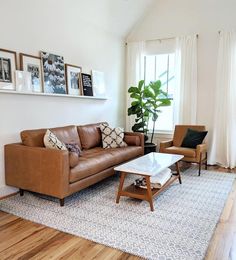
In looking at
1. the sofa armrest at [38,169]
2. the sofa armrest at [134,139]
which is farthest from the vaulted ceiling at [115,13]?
the sofa armrest at [38,169]

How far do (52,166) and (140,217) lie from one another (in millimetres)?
1107

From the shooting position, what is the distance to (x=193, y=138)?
4.58m

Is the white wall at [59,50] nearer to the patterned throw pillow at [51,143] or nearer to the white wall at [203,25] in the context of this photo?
the patterned throw pillow at [51,143]

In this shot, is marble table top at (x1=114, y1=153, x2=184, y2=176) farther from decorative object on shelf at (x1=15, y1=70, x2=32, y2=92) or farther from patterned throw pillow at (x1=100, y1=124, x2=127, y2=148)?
decorative object on shelf at (x1=15, y1=70, x2=32, y2=92)

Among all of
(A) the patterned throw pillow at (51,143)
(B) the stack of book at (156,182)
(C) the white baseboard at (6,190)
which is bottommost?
(C) the white baseboard at (6,190)

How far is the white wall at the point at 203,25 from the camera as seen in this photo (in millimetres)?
4762

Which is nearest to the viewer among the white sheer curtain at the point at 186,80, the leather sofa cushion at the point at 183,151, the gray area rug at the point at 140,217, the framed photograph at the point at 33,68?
the gray area rug at the point at 140,217

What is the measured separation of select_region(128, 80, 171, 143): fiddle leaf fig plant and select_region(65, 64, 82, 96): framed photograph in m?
1.22

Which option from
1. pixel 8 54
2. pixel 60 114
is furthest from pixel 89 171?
pixel 8 54

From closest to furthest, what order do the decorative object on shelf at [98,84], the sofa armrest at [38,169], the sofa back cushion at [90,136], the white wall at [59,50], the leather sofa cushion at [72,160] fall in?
the sofa armrest at [38,169] → the leather sofa cushion at [72,160] → the white wall at [59,50] → the sofa back cushion at [90,136] → the decorative object on shelf at [98,84]

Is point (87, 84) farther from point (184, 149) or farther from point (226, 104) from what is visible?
point (226, 104)

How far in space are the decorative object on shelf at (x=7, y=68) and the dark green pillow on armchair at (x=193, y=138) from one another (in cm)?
302

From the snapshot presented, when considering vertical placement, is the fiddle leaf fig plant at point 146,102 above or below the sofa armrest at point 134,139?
above

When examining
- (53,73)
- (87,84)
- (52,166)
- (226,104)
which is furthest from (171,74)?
(52,166)
